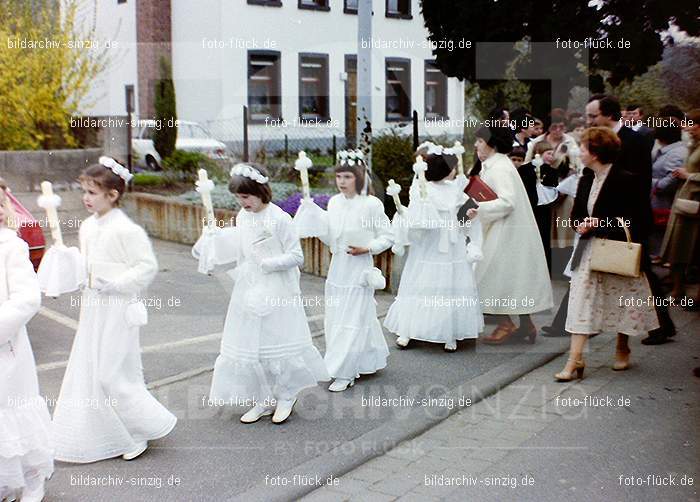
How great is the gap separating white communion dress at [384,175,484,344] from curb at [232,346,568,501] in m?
0.62

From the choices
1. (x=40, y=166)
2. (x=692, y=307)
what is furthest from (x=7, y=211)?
(x=40, y=166)

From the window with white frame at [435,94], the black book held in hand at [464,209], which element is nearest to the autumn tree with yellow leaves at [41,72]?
the black book held in hand at [464,209]

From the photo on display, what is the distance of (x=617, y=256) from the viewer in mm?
6383

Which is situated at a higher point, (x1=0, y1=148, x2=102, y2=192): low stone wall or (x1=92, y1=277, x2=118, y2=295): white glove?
(x1=0, y1=148, x2=102, y2=192): low stone wall

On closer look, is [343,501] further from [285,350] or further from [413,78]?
[413,78]

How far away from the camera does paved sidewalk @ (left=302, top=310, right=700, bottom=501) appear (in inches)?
184

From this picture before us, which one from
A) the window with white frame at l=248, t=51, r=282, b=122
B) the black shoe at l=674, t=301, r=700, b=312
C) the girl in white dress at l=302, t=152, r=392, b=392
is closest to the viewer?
the girl in white dress at l=302, t=152, r=392, b=392

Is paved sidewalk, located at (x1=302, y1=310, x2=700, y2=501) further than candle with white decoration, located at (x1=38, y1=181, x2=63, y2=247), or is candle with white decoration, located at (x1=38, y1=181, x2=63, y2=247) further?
paved sidewalk, located at (x1=302, y1=310, x2=700, y2=501)

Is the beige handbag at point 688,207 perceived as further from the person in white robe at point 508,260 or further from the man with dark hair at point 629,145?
the person in white robe at point 508,260

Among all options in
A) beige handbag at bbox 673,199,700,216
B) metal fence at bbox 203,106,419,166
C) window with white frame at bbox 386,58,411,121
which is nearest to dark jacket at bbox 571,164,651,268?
beige handbag at bbox 673,199,700,216

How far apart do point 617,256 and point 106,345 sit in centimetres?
377

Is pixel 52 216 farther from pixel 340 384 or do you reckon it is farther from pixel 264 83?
pixel 264 83

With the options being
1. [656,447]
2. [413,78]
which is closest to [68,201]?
[656,447]

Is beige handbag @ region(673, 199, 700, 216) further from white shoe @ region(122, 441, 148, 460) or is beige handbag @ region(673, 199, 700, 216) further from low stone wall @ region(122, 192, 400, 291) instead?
white shoe @ region(122, 441, 148, 460)
